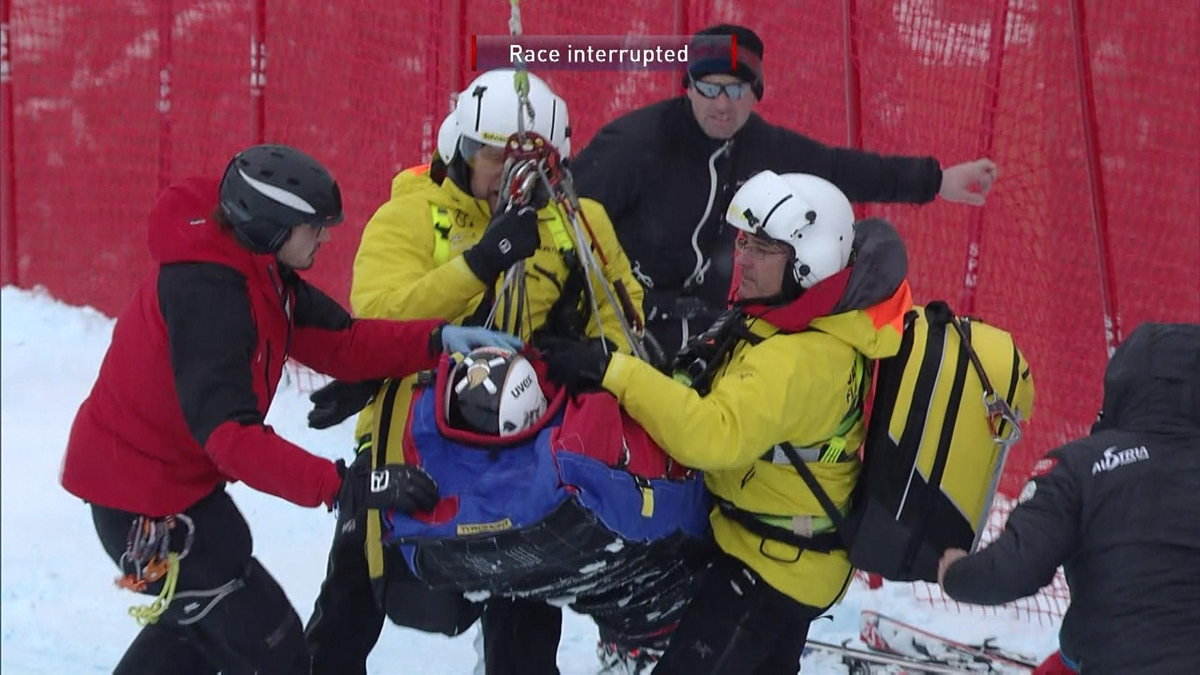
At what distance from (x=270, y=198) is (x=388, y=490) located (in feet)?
2.67

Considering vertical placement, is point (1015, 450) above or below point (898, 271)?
below

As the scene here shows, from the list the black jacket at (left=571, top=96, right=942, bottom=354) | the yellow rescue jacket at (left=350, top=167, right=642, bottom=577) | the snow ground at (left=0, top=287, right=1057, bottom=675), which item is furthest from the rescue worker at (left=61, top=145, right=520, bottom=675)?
the snow ground at (left=0, top=287, right=1057, bottom=675)

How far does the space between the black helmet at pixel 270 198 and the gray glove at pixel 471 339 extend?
1.66 ft

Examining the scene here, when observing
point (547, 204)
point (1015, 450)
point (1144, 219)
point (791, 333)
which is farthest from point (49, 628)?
point (1144, 219)

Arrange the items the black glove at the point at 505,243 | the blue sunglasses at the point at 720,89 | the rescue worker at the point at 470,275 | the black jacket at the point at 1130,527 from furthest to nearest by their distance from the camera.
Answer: the blue sunglasses at the point at 720,89 < the rescue worker at the point at 470,275 < the black glove at the point at 505,243 < the black jacket at the point at 1130,527

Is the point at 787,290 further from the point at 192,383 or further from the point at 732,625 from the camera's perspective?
the point at 192,383

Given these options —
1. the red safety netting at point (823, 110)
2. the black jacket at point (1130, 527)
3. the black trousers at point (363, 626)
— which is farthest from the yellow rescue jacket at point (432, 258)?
the red safety netting at point (823, 110)

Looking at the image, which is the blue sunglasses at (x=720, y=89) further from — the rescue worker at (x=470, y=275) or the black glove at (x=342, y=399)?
the black glove at (x=342, y=399)

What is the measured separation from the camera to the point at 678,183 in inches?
207

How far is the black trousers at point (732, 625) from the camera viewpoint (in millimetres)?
A: 4148

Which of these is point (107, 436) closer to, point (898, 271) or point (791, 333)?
point (791, 333)

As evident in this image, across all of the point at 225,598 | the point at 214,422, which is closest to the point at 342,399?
the point at 225,598

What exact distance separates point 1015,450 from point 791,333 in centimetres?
350

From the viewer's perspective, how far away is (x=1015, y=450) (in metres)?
7.11
